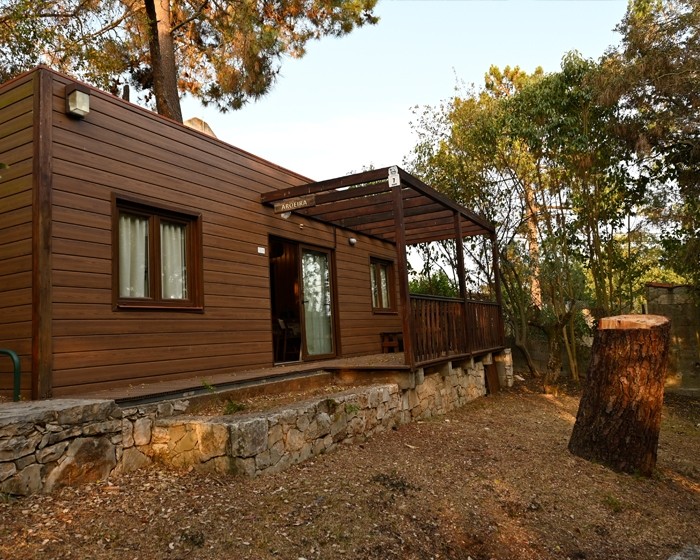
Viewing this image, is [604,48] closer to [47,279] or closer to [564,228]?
[564,228]

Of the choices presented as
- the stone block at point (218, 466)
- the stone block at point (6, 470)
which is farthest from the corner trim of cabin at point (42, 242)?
the stone block at point (218, 466)

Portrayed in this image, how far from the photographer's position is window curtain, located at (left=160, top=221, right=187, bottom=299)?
16.5ft

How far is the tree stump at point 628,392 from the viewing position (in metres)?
4.12

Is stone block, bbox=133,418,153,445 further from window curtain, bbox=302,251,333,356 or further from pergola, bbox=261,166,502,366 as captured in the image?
window curtain, bbox=302,251,333,356

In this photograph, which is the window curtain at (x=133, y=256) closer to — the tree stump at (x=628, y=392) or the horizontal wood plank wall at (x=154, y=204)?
the horizontal wood plank wall at (x=154, y=204)

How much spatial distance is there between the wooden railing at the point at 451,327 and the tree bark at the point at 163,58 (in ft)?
21.6

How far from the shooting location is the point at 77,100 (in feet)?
13.7

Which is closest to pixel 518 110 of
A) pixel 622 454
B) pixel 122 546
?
pixel 622 454

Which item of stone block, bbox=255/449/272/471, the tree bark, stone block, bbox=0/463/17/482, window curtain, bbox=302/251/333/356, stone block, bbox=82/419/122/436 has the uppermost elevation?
the tree bark

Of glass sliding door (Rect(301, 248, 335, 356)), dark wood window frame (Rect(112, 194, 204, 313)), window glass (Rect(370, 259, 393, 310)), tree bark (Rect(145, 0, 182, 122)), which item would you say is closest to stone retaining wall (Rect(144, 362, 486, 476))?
dark wood window frame (Rect(112, 194, 204, 313))

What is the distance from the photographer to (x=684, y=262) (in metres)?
7.60

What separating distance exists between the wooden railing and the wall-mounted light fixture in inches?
144

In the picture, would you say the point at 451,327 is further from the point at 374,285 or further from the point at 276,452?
the point at 276,452

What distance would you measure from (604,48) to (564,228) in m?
2.89
